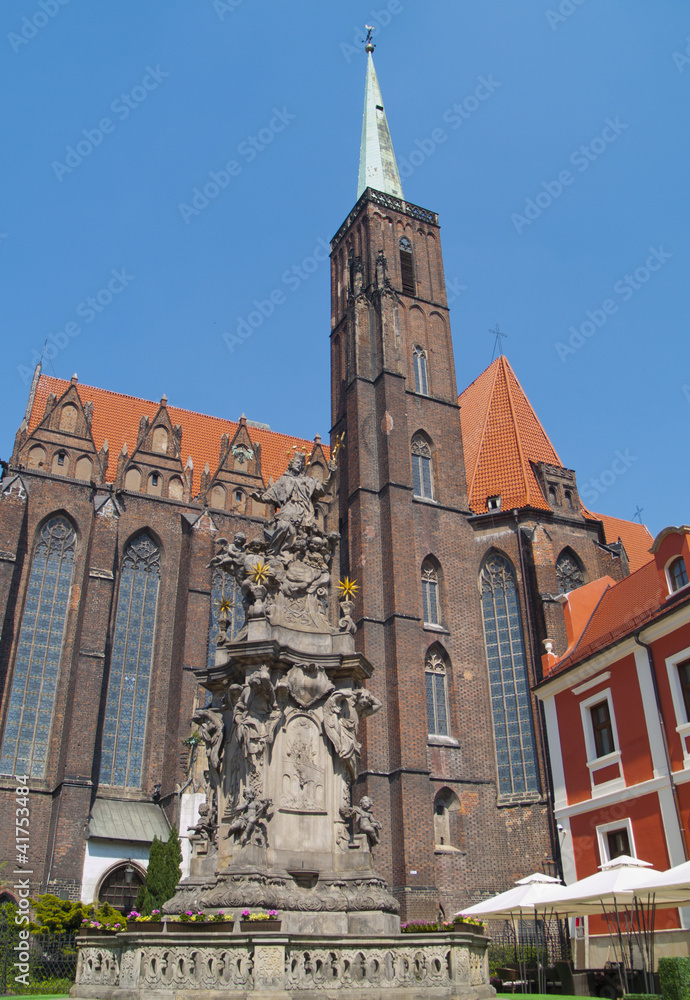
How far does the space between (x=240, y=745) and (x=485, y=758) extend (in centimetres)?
1745

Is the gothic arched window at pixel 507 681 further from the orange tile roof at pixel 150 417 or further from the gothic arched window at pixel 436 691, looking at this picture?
the orange tile roof at pixel 150 417

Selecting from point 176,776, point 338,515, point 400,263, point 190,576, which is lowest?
point 176,776

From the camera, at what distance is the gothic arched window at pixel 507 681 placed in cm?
2619

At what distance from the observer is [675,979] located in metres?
12.2

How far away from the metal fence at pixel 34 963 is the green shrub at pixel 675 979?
29.9 feet

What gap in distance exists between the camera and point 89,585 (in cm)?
2856

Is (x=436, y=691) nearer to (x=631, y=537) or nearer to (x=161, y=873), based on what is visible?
(x=161, y=873)

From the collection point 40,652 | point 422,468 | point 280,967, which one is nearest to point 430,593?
point 422,468

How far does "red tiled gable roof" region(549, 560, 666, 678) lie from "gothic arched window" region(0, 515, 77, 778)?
16.2m

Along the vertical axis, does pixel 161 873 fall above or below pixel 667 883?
above

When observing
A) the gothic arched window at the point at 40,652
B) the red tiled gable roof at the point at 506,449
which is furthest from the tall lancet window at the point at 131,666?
the red tiled gable roof at the point at 506,449

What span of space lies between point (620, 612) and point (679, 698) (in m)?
5.38

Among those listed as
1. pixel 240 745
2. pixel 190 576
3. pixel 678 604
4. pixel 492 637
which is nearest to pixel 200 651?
pixel 190 576

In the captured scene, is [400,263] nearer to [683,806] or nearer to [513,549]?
[513,549]
